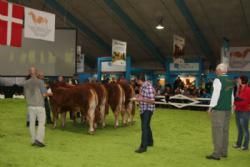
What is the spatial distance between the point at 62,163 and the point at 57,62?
14.3 meters

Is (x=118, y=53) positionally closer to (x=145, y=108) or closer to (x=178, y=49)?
(x=178, y=49)

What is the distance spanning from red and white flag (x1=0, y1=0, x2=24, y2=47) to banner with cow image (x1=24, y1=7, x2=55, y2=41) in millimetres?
1730

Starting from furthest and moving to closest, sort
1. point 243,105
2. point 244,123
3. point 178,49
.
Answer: point 178,49, point 244,123, point 243,105

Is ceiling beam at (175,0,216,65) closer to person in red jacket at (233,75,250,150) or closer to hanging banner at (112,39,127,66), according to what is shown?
hanging banner at (112,39,127,66)

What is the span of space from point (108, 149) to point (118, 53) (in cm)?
1257

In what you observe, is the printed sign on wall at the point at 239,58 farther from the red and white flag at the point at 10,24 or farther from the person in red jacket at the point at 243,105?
the red and white flag at the point at 10,24

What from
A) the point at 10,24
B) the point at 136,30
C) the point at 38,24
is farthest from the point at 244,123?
the point at 136,30

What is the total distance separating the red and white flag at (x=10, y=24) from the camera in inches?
367

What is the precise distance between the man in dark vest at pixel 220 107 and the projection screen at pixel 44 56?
44.6ft

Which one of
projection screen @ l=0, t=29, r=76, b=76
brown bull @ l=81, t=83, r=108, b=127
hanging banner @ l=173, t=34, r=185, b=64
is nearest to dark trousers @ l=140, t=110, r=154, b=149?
brown bull @ l=81, t=83, r=108, b=127

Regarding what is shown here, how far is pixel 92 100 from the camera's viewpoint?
401 inches

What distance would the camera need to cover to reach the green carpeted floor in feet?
22.5

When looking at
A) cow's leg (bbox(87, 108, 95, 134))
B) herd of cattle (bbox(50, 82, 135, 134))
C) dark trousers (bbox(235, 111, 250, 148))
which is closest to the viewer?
dark trousers (bbox(235, 111, 250, 148))

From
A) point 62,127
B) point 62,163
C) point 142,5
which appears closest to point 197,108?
point 142,5
